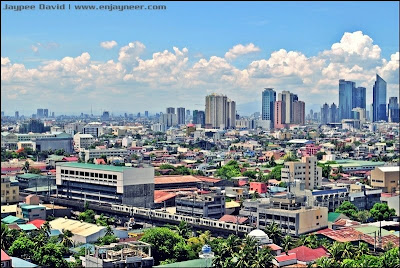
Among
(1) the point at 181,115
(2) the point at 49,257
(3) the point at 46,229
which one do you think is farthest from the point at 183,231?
(1) the point at 181,115

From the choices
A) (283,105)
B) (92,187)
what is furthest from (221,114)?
(92,187)

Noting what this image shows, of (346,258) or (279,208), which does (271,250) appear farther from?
(279,208)

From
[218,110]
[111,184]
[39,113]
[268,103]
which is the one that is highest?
[268,103]

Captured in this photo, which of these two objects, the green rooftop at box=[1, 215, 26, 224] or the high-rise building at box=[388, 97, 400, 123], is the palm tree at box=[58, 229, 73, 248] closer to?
the green rooftop at box=[1, 215, 26, 224]

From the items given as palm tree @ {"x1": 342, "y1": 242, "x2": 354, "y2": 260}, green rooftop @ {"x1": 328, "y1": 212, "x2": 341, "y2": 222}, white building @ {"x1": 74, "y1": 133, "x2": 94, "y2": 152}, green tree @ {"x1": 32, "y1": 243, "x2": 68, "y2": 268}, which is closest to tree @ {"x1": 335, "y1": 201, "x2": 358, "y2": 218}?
green rooftop @ {"x1": 328, "y1": 212, "x2": 341, "y2": 222}

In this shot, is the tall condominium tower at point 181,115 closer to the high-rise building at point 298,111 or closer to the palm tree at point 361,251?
the high-rise building at point 298,111

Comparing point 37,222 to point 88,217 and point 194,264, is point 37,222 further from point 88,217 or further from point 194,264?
point 194,264
